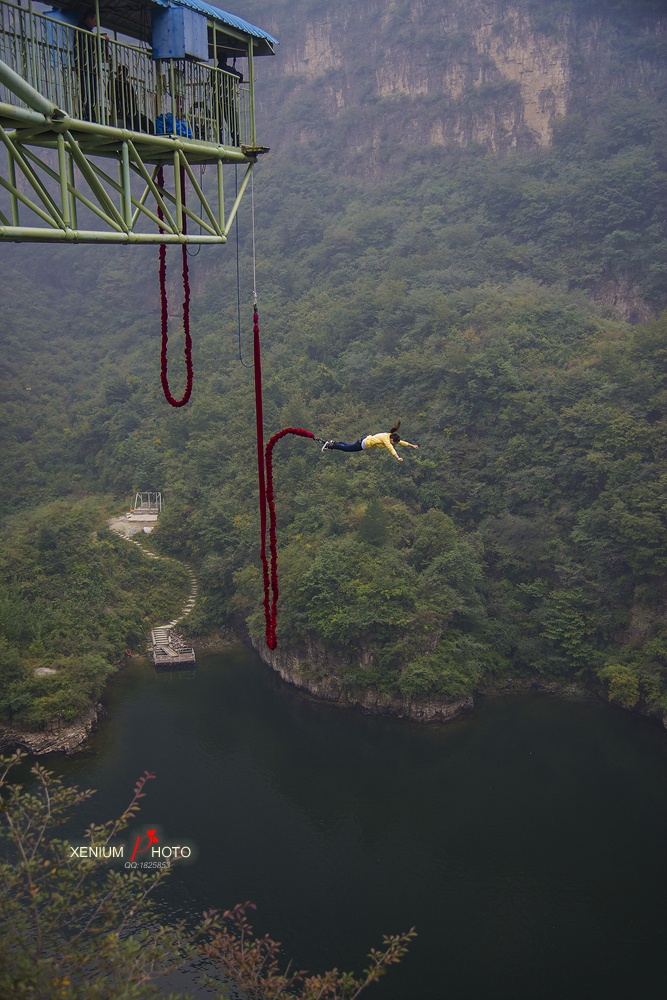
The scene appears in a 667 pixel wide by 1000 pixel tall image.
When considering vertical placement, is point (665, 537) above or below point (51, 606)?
above

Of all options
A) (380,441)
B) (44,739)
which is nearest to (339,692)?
(44,739)

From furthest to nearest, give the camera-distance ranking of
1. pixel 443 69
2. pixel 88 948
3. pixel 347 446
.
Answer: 1. pixel 443 69
2. pixel 88 948
3. pixel 347 446

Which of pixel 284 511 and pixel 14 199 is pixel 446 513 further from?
pixel 14 199

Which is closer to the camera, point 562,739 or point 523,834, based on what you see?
point 523,834

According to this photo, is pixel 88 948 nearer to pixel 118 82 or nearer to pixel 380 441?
pixel 380 441

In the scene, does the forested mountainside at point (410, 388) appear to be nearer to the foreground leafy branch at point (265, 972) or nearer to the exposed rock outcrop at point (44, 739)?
the exposed rock outcrop at point (44, 739)

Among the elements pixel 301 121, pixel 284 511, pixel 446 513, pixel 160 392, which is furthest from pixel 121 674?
pixel 301 121

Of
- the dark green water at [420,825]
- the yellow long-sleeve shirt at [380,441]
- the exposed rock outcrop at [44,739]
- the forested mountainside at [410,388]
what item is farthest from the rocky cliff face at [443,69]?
the yellow long-sleeve shirt at [380,441]
